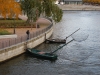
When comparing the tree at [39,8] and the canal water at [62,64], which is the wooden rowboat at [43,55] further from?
the tree at [39,8]

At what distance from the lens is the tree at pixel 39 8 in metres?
57.8

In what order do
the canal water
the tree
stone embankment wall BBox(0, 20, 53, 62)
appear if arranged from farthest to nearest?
the tree, stone embankment wall BBox(0, 20, 53, 62), the canal water

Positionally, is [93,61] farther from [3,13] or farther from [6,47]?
[3,13]

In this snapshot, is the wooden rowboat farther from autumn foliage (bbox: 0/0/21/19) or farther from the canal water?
autumn foliage (bbox: 0/0/21/19)

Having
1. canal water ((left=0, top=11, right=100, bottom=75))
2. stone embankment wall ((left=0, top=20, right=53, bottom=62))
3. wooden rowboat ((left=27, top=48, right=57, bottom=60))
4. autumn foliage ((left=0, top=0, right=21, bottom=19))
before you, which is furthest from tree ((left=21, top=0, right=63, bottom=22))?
wooden rowboat ((left=27, top=48, right=57, bottom=60))

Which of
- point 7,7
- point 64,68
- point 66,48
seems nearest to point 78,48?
point 66,48

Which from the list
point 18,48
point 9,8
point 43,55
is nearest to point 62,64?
point 43,55

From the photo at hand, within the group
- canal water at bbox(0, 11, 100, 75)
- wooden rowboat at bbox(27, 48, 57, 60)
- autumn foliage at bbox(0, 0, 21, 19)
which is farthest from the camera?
autumn foliage at bbox(0, 0, 21, 19)

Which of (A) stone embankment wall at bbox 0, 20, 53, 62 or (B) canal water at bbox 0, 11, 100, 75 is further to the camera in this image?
(A) stone embankment wall at bbox 0, 20, 53, 62

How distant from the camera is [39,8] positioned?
59.8 metres

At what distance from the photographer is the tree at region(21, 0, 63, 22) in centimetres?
5775

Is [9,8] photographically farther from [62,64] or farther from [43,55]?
[62,64]

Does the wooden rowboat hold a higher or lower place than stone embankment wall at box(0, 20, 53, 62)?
lower

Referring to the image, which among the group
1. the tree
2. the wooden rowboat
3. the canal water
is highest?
the tree
